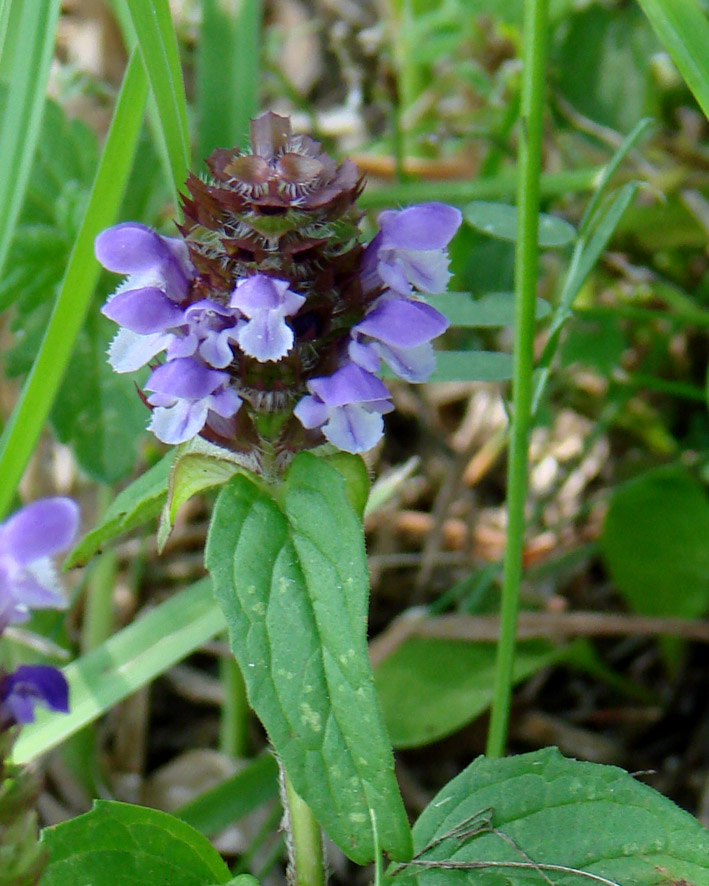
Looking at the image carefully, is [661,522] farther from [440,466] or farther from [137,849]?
[137,849]

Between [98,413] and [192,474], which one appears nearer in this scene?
[192,474]

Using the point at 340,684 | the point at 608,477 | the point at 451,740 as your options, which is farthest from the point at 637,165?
the point at 340,684

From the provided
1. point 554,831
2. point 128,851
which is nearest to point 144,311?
point 128,851

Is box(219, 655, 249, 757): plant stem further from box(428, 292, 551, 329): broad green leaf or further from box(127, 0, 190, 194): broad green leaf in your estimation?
box(127, 0, 190, 194): broad green leaf

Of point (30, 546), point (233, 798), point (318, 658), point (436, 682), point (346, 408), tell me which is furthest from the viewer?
point (436, 682)

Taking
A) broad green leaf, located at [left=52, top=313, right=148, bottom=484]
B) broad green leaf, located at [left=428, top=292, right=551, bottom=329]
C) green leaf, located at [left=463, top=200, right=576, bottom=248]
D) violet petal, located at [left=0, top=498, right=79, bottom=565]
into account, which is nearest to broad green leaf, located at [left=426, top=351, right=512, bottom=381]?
broad green leaf, located at [left=428, top=292, right=551, bottom=329]

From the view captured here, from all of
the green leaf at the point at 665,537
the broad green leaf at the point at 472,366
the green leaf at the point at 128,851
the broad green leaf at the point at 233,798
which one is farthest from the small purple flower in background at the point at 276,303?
the green leaf at the point at 665,537

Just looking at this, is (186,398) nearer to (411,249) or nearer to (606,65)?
(411,249)
